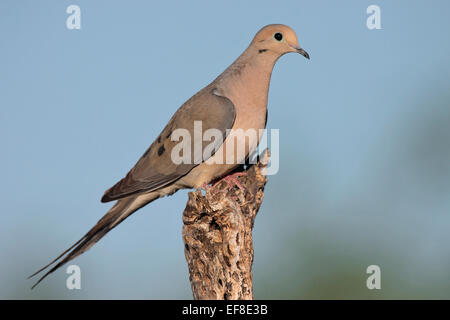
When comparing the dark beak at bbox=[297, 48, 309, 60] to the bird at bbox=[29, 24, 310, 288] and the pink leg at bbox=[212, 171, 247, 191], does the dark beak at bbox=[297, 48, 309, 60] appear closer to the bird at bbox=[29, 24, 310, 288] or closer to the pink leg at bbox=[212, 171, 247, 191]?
the bird at bbox=[29, 24, 310, 288]

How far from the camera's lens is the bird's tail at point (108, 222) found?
15.6 ft

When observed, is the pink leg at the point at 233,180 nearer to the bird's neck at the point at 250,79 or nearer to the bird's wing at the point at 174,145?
the bird's wing at the point at 174,145

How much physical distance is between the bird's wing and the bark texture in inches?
38.5

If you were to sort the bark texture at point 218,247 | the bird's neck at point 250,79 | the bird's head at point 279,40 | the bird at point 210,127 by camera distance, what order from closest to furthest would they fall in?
the bark texture at point 218,247 → the bird at point 210,127 → the bird's neck at point 250,79 → the bird's head at point 279,40

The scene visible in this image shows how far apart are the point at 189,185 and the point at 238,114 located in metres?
0.82

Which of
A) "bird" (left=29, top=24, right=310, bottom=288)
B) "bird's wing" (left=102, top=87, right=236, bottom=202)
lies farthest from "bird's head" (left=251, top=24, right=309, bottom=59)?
"bird's wing" (left=102, top=87, right=236, bottom=202)

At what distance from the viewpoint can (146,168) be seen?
5.26 metres

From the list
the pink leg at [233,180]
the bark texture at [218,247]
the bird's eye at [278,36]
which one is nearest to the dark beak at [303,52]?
the bird's eye at [278,36]

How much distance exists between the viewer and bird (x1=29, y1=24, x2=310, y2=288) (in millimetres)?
5008

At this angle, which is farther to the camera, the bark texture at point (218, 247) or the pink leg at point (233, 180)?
the pink leg at point (233, 180)

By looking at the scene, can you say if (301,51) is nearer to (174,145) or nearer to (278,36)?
(278,36)

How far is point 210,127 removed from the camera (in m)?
5.08

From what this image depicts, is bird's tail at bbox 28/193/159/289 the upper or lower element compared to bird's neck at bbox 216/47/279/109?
lower

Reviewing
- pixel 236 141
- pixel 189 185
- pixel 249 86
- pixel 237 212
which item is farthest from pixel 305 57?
pixel 237 212
